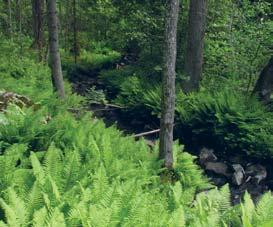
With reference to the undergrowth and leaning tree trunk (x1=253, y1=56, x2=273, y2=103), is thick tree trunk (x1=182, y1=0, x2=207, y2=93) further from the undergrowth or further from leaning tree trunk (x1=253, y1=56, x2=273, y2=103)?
the undergrowth

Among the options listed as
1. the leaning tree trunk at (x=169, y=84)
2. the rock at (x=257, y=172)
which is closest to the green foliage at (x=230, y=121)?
the rock at (x=257, y=172)

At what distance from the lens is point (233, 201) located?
30.4ft

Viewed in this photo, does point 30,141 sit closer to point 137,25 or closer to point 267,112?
point 267,112

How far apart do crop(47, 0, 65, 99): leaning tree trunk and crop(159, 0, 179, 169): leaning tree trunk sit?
150 inches

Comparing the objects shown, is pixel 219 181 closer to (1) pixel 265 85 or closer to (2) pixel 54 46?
(1) pixel 265 85

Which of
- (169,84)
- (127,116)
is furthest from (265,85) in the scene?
(169,84)

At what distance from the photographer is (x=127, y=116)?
44.2 ft

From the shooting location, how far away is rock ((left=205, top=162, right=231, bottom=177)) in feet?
33.7

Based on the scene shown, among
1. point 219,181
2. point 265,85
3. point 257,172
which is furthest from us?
point 265,85

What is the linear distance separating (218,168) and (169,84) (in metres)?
3.79

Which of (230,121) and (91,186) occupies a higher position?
(91,186)

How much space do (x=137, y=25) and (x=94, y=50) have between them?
6379 millimetres

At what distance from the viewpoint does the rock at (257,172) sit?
10.1 m

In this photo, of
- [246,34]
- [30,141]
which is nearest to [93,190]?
[30,141]
